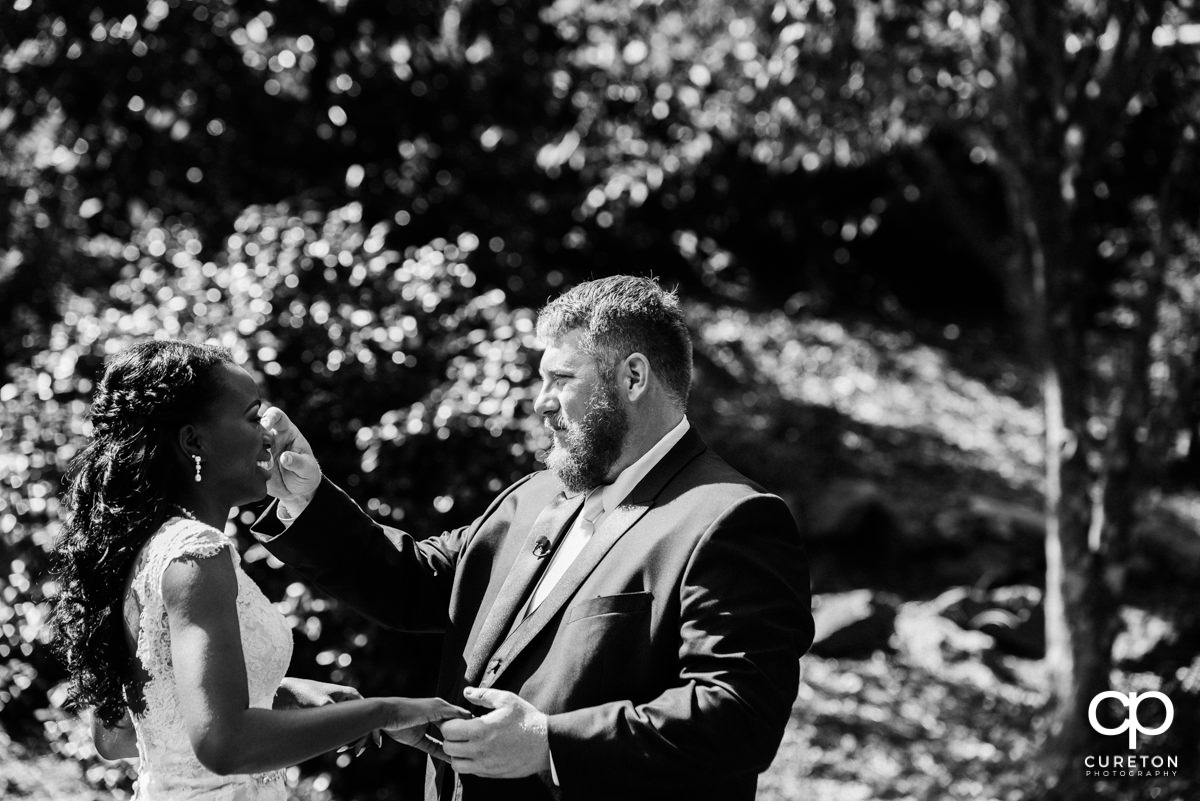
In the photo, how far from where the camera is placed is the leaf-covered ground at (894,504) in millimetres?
6762

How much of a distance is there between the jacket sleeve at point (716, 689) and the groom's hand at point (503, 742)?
1.4 inches

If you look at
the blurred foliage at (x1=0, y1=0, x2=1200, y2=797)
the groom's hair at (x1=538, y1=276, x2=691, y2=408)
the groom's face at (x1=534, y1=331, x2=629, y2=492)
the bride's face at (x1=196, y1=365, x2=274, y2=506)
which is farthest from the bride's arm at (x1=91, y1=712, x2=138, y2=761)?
the blurred foliage at (x1=0, y1=0, x2=1200, y2=797)

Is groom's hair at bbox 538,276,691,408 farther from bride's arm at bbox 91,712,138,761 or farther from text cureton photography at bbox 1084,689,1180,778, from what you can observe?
text cureton photography at bbox 1084,689,1180,778

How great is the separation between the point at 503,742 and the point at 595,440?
0.71 meters

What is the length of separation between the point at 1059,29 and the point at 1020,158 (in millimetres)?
652

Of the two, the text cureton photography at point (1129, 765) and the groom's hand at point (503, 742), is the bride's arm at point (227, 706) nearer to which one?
the groom's hand at point (503, 742)

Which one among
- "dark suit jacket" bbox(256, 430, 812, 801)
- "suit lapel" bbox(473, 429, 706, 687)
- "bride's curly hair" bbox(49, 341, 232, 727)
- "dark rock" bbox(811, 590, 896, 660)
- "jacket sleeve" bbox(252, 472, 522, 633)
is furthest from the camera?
"dark rock" bbox(811, 590, 896, 660)

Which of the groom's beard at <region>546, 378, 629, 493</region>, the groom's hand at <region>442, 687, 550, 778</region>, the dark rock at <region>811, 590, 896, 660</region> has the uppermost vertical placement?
the groom's beard at <region>546, 378, 629, 493</region>

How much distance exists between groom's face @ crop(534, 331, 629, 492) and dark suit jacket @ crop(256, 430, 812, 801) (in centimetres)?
11

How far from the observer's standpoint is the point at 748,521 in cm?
277

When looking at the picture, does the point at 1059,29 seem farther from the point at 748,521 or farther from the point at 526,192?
the point at 748,521

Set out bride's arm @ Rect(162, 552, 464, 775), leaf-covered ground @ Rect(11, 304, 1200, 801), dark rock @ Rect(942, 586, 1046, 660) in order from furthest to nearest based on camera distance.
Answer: dark rock @ Rect(942, 586, 1046, 660) < leaf-covered ground @ Rect(11, 304, 1200, 801) < bride's arm @ Rect(162, 552, 464, 775)

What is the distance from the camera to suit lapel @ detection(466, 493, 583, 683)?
115 inches

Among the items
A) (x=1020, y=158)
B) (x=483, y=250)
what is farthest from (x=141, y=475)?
(x=1020, y=158)
